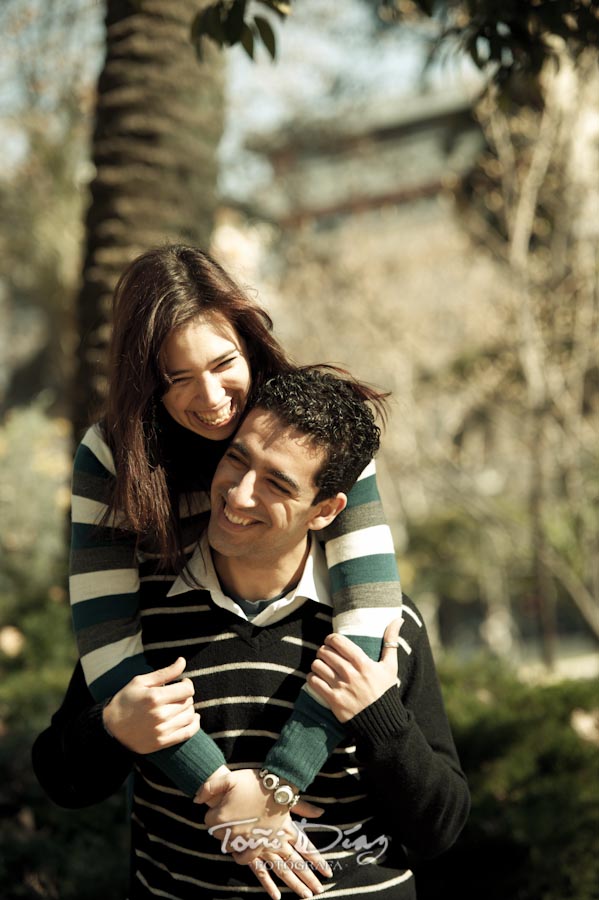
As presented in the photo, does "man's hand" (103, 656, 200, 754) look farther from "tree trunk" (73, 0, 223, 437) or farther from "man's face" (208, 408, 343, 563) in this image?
"tree trunk" (73, 0, 223, 437)

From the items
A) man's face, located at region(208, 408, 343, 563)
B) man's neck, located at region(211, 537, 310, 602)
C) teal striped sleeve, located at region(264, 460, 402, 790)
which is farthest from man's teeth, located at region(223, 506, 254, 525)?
teal striped sleeve, located at region(264, 460, 402, 790)

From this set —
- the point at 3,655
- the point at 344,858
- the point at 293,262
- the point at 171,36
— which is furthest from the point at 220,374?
the point at 293,262

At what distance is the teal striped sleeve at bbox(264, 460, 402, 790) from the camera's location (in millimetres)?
1708

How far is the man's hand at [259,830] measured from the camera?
1.72 m

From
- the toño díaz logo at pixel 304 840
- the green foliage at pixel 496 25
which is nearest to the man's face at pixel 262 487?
the toño díaz logo at pixel 304 840

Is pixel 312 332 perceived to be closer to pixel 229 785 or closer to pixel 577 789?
pixel 577 789

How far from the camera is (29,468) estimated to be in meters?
6.68

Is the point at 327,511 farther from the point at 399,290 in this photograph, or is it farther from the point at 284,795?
the point at 399,290

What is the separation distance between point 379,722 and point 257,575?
0.37m

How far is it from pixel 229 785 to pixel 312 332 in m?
8.09

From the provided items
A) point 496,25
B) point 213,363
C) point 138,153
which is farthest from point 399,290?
point 213,363

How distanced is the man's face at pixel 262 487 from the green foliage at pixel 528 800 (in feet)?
5.81

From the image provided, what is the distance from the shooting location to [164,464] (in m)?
1.96

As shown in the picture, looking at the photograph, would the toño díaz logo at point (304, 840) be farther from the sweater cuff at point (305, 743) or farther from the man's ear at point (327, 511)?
the man's ear at point (327, 511)
